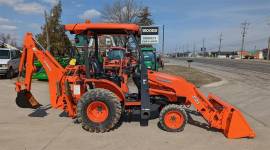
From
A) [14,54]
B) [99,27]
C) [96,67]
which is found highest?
[99,27]

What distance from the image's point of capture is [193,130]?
778 centimetres

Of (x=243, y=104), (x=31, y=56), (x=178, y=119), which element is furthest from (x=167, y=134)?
(x=243, y=104)

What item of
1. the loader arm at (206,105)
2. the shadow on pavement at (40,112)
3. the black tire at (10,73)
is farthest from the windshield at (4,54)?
the loader arm at (206,105)

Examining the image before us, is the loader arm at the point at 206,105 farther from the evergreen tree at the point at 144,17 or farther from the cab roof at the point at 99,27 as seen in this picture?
the evergreen tree at the point at 144,17

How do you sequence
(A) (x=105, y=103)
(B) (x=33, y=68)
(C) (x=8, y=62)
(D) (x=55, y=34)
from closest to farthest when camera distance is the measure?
(A) (x=105, y=103) → (B) (x=33, y=68) → (C) (x=8, y=62) → (D) (x=55, y=34)

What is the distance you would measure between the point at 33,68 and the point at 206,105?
429cm

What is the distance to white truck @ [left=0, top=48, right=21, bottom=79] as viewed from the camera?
21219 millimetres

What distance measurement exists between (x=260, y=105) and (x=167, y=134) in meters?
5.24

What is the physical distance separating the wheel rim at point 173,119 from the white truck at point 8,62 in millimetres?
16079

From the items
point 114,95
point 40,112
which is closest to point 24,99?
point 40,112

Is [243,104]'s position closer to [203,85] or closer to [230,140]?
[230,140]

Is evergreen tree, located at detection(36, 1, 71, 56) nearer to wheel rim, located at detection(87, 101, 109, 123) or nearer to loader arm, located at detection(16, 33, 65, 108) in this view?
loader arm, located at detection(16, 33, 65, 108)

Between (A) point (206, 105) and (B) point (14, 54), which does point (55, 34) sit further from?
(A) point (206, 105)

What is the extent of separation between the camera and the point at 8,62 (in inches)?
838
